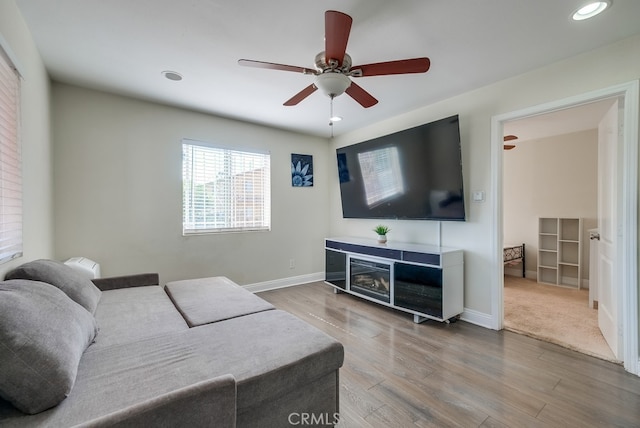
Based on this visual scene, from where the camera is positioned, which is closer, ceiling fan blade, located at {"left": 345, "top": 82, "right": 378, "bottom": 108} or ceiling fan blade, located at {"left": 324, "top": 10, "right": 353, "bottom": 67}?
ceiling fan blade, located at {"left": 324, "top": 10, "right": 353, "bottom": 67}

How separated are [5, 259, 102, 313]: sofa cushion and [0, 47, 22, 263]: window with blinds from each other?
4.3 inches

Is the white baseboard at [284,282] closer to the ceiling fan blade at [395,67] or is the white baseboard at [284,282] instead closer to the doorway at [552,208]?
the doorway at [552,208]

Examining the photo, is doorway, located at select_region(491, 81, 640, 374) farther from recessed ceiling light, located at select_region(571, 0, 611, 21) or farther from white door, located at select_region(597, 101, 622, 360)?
recessed ceiling light, located at select_region(571, 0, 611, 21)

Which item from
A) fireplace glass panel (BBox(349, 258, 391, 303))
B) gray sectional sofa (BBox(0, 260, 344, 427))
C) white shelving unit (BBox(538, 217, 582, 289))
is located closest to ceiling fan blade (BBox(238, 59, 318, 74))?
gray sectional sofa (BBox(0, 260, 344, 427))

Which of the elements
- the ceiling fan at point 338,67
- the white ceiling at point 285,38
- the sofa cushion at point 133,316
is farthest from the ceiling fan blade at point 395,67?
the sofa cushion at point 133,316

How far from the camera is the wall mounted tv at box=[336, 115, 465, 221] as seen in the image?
2914mm

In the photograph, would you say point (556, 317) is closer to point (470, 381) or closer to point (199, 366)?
point (470, 381)

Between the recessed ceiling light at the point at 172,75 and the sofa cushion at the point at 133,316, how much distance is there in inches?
77.9

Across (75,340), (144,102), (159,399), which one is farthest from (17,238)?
(144,102)

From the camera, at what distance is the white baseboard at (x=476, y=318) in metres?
2.83

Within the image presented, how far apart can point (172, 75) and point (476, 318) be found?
387cm

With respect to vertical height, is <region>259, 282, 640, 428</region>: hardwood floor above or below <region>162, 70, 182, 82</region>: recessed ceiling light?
below

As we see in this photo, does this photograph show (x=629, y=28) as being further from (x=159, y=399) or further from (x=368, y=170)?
(x=159, y=399)

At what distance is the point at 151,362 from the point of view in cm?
125
